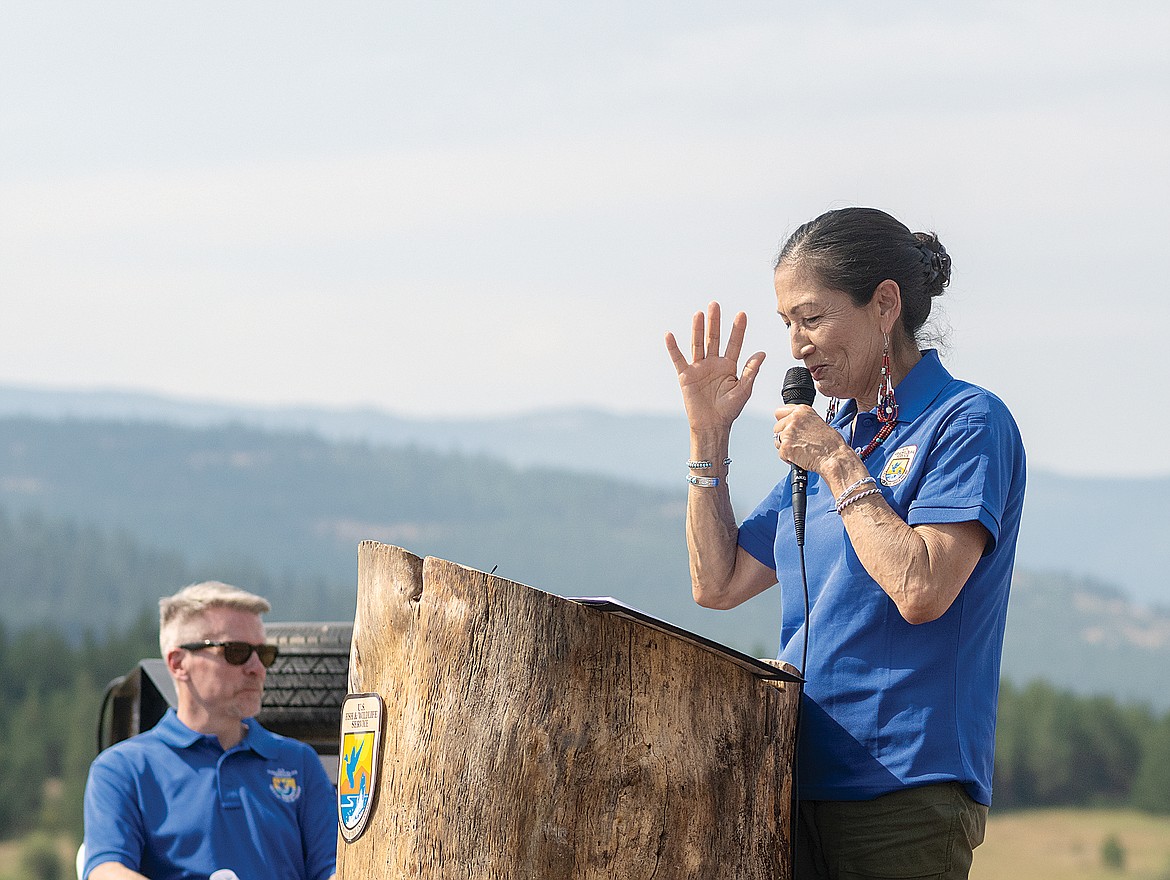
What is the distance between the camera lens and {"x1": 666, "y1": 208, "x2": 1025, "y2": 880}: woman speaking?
227cm

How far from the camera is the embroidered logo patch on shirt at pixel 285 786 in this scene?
397 centimetres

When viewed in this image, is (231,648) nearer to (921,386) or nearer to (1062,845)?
(921,386)

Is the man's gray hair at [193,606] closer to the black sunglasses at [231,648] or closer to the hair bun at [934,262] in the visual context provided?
the black sunglasses at [231,648]

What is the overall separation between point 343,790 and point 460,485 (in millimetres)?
56227

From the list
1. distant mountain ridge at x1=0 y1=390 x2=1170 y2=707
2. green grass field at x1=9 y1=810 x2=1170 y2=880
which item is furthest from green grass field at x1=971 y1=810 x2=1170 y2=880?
distant mountain ridge at x1=0 y1=390 x2=1170 y2=707

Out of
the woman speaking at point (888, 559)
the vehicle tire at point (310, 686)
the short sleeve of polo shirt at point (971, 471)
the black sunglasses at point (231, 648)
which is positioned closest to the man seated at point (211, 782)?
the black sunglasses at point (231, 648)

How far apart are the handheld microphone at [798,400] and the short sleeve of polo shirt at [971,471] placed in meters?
0.22

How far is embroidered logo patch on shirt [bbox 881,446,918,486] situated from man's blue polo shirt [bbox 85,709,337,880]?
2223 millimetres

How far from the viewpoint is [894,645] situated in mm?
2326

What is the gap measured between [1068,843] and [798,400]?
24839 mm

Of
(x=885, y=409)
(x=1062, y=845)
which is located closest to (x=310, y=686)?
(x=885, y=409)

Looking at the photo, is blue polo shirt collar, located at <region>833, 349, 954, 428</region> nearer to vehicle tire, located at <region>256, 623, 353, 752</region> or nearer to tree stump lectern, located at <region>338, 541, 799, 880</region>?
tree stump lectern, located at <region>338, 541, 799, 880</region>

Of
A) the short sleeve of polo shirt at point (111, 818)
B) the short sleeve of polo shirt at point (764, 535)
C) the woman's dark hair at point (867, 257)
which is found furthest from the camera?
the short sleeve of polo shirt at point (111, 818)

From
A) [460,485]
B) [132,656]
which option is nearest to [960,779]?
[132,656]
